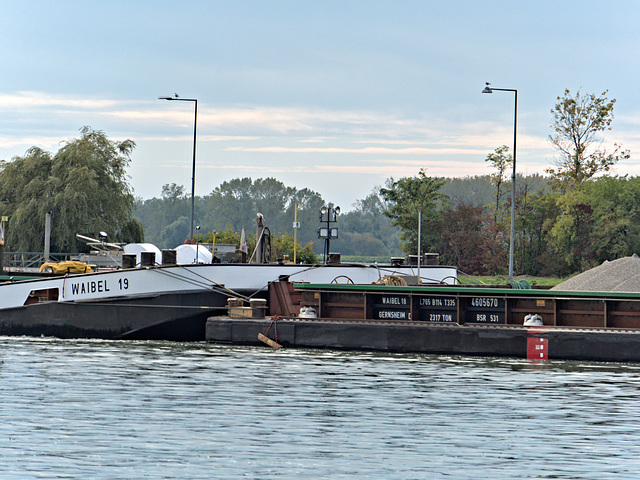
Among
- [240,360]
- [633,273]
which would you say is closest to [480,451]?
[240,360]

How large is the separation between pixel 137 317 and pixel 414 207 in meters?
58.2

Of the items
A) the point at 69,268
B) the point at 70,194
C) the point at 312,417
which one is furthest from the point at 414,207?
the point at 312,417

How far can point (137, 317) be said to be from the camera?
3045 cm

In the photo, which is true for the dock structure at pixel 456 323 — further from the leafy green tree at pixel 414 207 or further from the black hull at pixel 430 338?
the leafy green tree at pixel 414 207

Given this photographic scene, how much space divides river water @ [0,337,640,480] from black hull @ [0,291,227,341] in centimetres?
293

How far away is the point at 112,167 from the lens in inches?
2672

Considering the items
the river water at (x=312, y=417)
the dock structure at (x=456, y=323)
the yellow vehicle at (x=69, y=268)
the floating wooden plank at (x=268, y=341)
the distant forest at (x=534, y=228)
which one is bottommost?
the river water at (x=312, y=417)

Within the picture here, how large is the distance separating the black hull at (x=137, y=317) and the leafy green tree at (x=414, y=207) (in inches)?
2176

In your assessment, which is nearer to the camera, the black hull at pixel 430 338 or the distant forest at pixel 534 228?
the black hull at pixel 430 338

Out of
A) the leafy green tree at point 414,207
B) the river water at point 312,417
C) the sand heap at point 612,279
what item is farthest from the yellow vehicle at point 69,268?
the leafy green tree at point 414,207

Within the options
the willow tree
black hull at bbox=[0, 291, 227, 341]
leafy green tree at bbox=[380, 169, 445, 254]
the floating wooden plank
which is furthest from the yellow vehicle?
leafy green tree at bbox=[380, 169, 445, 254]

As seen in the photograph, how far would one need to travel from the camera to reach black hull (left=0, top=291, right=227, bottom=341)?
30234 millimetres

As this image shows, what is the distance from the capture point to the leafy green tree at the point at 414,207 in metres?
85.8

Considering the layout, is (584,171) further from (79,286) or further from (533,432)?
(533,432)
